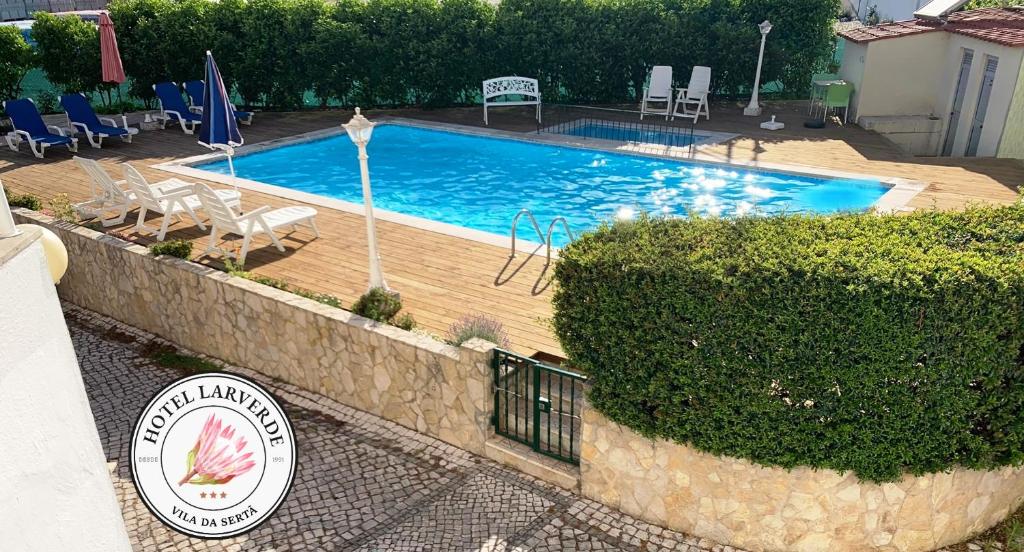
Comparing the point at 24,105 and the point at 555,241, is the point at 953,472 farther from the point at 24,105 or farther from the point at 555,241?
the point at 24,105

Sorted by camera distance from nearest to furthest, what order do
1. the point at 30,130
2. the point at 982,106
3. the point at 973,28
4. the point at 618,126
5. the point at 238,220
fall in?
the point at 238,220, the point at 982,106, the point at 30,130, the point at 973,28, the point at 618,126

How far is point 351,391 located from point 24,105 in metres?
13.4

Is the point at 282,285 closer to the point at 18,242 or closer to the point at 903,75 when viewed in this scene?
the point at 18,242

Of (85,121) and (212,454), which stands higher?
(212,454)

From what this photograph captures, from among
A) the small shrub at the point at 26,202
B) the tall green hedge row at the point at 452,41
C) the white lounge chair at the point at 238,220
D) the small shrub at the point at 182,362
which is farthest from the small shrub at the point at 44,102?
the small shrub at the point at 182,362

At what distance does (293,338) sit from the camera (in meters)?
8.06

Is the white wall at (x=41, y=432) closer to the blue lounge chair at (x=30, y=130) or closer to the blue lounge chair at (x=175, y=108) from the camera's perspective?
the blue lounge chair at (x=30, y=130)

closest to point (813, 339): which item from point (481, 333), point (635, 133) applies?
point (481, 333)

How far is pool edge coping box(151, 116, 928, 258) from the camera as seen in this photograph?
11.4 meters

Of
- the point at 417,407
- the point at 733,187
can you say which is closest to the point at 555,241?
the point at 733,187

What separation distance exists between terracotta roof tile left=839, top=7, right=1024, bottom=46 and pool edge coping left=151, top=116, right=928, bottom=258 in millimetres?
4305

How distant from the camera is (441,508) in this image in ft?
21.0

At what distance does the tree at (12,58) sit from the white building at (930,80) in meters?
20.5

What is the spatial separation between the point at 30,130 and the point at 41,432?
16888 mm
